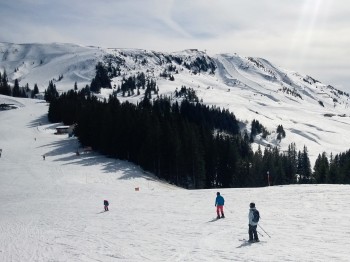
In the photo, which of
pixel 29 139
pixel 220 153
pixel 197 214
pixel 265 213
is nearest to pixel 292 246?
pixel 265 213

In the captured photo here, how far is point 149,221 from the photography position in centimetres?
2833

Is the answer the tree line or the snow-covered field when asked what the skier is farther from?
the tree line

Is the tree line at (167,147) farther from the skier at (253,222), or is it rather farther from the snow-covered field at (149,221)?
the skier at (253,222)

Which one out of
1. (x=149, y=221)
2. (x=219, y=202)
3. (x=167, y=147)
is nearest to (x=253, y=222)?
(x=219, y=202)

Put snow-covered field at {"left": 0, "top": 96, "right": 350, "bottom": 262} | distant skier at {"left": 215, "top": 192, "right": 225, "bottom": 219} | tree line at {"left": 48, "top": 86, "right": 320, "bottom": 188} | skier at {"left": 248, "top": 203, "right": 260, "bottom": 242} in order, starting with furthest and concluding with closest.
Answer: tree line at {"left": 48, "top": 86, "right": 320, "bottom": 188}, distant skier at {"left": 215, "top": 192, "right": 225, "bottom": 219}, skier at {"left": 248, "top": 203, "right": 260, "bottom": 242}, snow-covered field at {"left": 0, "top": 96, "right": 350, "bottom": 262}

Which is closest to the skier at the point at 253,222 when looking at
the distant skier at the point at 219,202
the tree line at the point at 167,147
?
the distant skier at the point at 219,202

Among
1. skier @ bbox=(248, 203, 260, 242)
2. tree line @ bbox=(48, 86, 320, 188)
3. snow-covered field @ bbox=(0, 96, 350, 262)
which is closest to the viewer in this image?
snow-covered field @ bbox=(0, 96, 350, 262)

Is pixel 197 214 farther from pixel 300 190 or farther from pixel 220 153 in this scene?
pixel 220 153

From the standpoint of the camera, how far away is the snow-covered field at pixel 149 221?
61.0 ft

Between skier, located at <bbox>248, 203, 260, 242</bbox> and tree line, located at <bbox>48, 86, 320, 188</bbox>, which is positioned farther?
tree line, located at <bbox>48, 86, 320, 188</bbox>

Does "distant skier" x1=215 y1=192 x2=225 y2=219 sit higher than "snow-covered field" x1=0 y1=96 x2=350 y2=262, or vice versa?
"distant skier" x1=215 y1=192 x2=225 y2=219

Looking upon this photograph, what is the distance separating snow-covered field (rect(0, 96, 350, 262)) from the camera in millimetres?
18594

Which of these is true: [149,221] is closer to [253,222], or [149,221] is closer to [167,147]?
[253,222]

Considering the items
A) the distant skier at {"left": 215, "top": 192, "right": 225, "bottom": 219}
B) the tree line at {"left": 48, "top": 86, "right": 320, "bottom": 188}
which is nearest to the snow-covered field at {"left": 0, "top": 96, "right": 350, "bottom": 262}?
the distant skier at {"left": 215, "top": 192, "right": 225, "bottom": 219}
